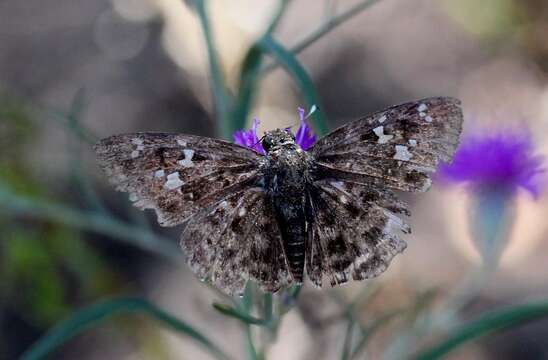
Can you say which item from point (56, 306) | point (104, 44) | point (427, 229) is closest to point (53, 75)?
point (104, 44)

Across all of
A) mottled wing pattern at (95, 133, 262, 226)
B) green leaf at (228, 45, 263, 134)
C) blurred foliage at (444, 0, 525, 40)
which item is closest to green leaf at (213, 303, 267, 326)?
mottled wing pattern at (95, 133, 262, 226)

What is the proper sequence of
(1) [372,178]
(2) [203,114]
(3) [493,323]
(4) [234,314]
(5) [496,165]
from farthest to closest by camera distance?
(2) [203,114], (5) [496,165], (3) [493,323], (1) [372,178], (4) [234,314]

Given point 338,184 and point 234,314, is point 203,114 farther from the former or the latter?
point 234,314

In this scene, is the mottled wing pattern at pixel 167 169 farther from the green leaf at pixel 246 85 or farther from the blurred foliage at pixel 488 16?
the blurred foliage at pixel 488 16

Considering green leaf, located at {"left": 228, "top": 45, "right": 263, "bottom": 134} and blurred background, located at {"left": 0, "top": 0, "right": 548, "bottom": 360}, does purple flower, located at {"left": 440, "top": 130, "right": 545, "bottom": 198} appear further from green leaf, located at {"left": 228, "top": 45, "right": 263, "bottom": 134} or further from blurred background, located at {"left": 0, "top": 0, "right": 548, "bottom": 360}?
green leaf, located at {"left": 228, "top": 45, "right": 263, "bottom": 134}

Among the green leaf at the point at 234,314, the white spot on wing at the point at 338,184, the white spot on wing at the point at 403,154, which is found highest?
the white spot on wing at the point at 403,154

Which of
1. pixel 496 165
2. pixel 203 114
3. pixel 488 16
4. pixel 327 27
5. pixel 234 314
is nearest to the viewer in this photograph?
pixel 234 314

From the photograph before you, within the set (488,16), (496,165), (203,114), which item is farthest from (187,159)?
(488,16)

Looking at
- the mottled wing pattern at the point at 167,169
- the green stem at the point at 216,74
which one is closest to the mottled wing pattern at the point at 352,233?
the mottled wing pattern at the point at 167,169
